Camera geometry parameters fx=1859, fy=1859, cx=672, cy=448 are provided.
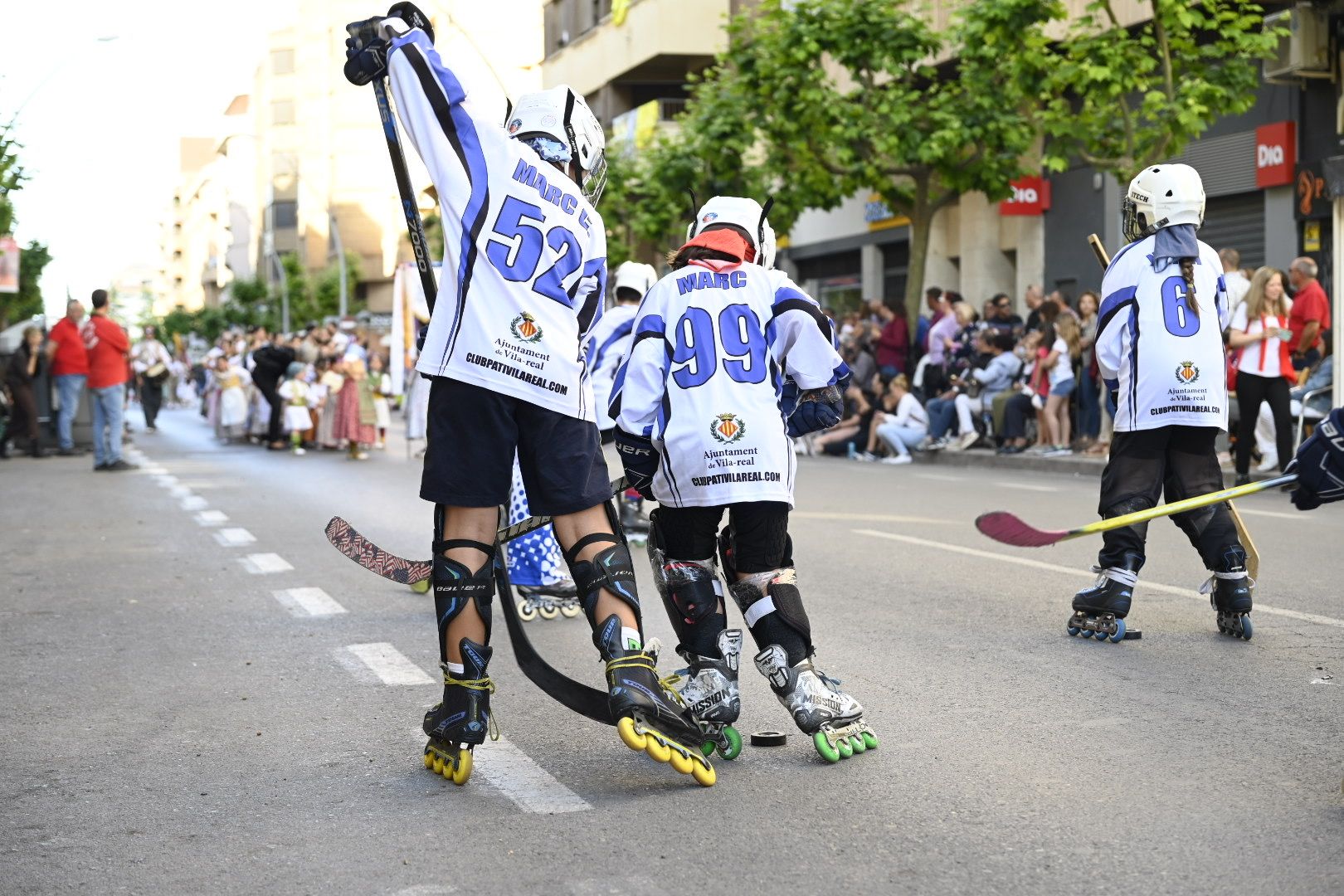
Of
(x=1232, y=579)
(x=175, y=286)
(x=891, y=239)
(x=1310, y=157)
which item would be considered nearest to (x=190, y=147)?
(x=175, y=286)

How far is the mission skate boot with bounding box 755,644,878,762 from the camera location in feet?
16.9

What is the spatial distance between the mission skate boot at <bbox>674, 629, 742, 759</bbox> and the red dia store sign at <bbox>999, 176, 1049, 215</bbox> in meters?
26.4

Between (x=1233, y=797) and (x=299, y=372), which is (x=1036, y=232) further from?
(x=1233, y=797)

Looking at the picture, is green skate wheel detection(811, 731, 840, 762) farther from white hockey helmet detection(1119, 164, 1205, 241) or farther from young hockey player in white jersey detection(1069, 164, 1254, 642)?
white hockey helmet detection(1119, 164, 1205, 241)

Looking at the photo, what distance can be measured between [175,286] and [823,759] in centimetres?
18701

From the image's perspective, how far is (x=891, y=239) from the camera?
119 feet

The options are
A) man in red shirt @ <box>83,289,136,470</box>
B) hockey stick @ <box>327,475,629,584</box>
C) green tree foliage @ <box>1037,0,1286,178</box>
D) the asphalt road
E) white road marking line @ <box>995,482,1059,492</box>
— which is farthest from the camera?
man in red shirt @ <box>83,289,136,470</box>

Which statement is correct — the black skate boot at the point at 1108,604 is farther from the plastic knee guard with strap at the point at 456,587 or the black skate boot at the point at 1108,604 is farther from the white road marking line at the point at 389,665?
the plastic knee guard with strap at the point at 456,587

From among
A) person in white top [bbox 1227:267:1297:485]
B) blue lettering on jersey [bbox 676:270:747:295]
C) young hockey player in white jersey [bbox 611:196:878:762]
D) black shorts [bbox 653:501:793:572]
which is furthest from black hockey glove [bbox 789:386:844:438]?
person in white top [bbox 1227:267:1297:485]

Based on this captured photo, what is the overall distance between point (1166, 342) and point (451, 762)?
379 centimetres

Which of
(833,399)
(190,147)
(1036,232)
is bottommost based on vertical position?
(833,399)

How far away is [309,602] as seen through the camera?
8812 mm

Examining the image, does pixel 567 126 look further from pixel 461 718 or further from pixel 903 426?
pixel 903 426

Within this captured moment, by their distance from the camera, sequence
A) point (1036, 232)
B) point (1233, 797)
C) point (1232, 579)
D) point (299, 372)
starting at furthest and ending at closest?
point (1036, 232)
point (299, 372)
point (1232, 579)
point (1233, 797)
